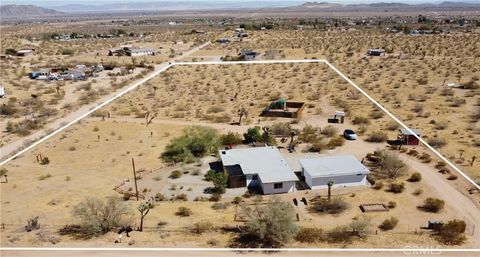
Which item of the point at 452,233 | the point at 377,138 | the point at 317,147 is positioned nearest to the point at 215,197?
the point at 317,147

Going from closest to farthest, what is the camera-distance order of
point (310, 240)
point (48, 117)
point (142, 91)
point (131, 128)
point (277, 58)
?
point (310, 240) < point (131, 128) < point (48, 117) < point (142, 91) < point (277, 58)

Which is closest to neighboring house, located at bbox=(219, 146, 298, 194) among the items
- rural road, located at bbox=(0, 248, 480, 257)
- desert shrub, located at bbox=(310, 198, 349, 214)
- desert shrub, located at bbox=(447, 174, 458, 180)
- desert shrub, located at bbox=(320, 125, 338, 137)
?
desert shrub, located at bbox=(310, 198, 349, 214)

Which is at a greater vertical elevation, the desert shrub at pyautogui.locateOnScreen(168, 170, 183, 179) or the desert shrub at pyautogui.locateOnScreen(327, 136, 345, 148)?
the desert shrub at pyautogui.locateOnScreen(327, 136, 345, 148)

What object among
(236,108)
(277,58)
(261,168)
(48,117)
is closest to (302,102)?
(236,108)

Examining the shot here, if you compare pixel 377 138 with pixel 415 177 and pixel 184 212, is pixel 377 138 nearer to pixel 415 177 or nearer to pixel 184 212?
pixel 415 177

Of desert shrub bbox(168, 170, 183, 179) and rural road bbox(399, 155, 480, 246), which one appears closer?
rural road bbox(399, 155, 480, 246)

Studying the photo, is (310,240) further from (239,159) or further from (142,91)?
(142,91)

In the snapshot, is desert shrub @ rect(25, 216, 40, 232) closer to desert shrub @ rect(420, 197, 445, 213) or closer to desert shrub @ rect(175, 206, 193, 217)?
desert shrub @ rect(175, 206, 193, 217)
